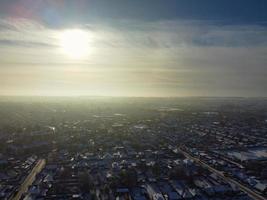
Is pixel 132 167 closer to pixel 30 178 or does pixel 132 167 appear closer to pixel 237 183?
pixel 30 178

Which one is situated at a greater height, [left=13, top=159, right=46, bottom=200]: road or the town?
the town

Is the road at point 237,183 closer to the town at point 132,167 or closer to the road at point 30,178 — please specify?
the town at point 132,167

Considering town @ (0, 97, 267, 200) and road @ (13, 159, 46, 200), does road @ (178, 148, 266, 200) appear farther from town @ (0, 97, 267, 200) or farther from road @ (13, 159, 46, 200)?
road @ (13, 159, 46, 200)

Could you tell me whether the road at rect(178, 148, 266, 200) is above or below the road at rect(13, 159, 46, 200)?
above

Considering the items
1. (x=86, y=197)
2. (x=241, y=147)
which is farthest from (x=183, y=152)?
(x=86, y=197)

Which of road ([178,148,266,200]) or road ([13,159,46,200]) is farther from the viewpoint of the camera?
road ([13,159,46,200])

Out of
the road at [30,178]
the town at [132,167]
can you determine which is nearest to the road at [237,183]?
the town at [132,167]

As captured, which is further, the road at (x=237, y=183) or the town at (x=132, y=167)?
the town at (x=132, y=167)

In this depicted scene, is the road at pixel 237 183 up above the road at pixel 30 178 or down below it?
above

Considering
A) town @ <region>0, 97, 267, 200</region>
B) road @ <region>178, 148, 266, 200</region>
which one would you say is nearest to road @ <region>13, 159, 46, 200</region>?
town @ <region>0, 97, 267, 200</region>
